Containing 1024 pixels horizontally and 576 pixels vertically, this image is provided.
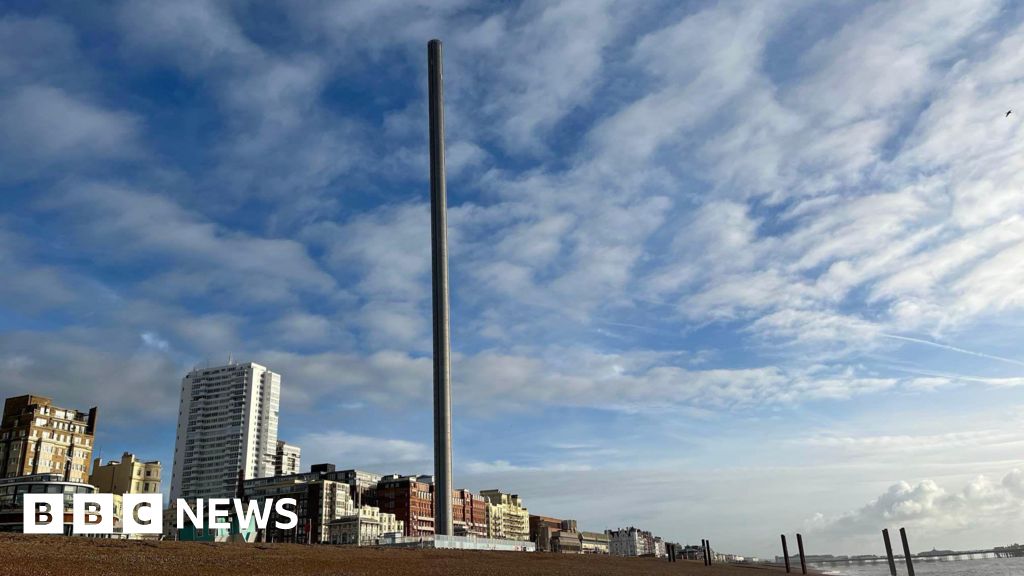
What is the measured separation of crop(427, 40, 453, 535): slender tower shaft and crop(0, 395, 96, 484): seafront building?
93713 millimetres

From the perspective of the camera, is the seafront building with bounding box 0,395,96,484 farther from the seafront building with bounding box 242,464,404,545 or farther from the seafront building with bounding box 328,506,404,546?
the seafront building with bounding box 328,506,404,546

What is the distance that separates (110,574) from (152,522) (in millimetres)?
21054

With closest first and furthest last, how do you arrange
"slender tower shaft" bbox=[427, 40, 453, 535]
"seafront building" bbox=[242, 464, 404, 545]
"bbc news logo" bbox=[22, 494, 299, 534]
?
A: "bbc news logo" bbox=[22, 494, 299, 534]
"slender tower shaft" bbox=[427, 40, 453, 535]
"seafront building" bbox=[242, 464, 404, 545]

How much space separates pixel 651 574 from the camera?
66938mm

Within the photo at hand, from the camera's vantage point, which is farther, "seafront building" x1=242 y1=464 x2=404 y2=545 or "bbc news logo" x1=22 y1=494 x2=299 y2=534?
"seafront building" x1=242 y1=464 x2=404 y2=545

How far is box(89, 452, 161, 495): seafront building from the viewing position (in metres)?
164

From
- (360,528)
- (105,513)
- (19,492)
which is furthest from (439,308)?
(360,528)

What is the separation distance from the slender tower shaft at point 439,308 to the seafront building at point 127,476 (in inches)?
3954

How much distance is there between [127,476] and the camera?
165m

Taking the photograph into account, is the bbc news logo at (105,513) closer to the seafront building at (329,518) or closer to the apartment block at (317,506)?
the seafront building at (329,518)

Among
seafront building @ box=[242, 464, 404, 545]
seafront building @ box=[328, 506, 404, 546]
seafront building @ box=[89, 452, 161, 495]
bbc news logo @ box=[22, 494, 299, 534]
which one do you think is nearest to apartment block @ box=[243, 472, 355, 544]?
seafront building @ box=[242, 464, 404, 545]

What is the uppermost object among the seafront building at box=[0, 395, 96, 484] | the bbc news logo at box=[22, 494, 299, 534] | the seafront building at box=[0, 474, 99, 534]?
the seafront building at box=[0, 395, 96, 484]

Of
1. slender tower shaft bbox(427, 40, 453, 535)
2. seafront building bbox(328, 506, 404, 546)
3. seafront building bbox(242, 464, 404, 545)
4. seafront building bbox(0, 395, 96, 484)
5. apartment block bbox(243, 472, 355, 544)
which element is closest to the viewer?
slender tower shaft bbox(427, 40, 453, 535)

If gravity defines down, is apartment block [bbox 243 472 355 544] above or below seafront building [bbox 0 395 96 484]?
below
